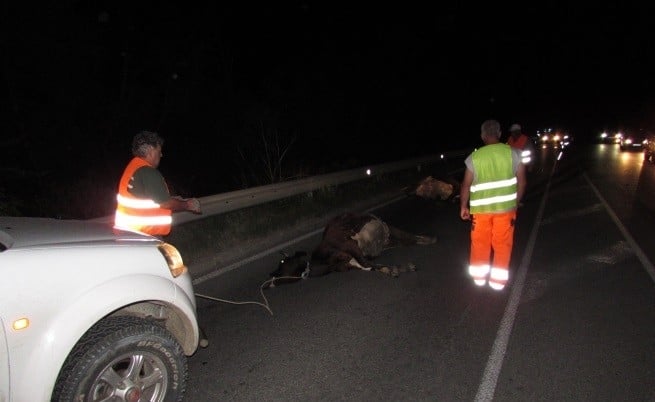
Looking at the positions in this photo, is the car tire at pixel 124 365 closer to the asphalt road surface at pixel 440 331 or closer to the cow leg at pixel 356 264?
the asphalt road surface at pixel 440 331

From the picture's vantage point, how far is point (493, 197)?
204 inches

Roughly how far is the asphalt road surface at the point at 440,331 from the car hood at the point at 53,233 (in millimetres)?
1318

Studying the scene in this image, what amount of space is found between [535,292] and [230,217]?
507 centimetres

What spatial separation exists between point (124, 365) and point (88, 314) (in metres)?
0.54

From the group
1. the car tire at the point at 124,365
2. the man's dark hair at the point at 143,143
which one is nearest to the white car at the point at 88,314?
the car tire at the point at 124,365

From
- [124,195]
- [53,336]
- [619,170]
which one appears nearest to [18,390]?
[53,336]

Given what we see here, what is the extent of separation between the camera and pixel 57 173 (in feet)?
43.1

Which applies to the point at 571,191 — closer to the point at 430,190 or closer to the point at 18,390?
the point at 430,190

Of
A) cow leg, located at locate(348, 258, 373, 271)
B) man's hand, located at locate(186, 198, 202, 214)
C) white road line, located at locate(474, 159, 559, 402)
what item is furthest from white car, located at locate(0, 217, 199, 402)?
cow leg, located at locate(348, 258, 373, 271)

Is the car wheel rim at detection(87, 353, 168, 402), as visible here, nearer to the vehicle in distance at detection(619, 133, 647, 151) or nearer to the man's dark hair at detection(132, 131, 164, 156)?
the man's dark hair at detection(132, 131, 164, 156)

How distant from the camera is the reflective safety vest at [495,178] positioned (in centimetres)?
518

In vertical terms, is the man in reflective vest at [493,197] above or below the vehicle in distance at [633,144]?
above

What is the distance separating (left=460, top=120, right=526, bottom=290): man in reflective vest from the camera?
17.0 feet

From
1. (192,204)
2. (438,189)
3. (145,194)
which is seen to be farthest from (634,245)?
(145,194)
